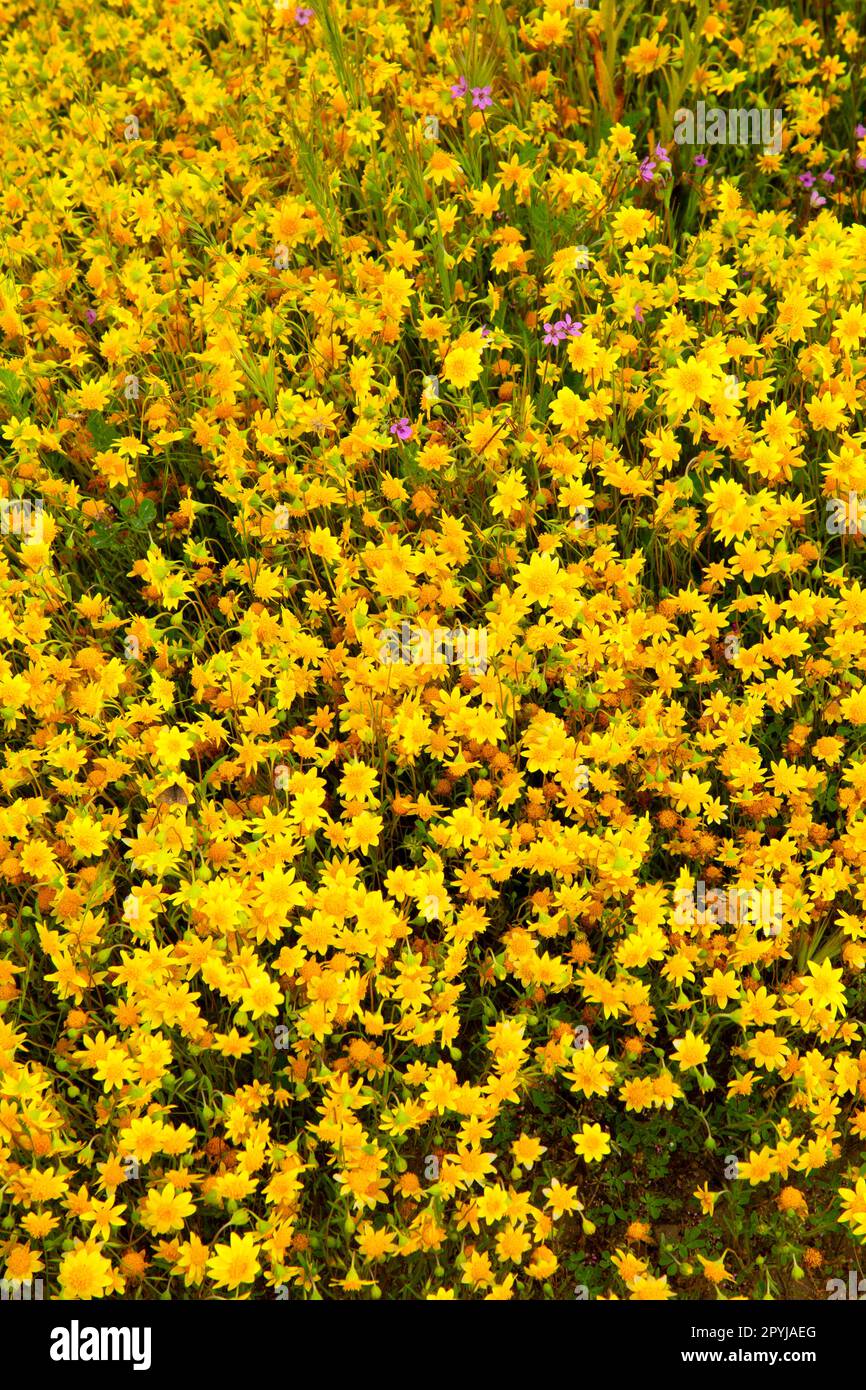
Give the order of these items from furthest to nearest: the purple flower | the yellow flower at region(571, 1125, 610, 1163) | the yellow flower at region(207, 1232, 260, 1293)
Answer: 1. the purple flower
2. the yellow flower at region(571, 1125, 610, 1163)
3. the yellow flower at region(207, 1232, 260, 1293)

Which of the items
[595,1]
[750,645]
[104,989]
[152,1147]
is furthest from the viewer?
[595,1]

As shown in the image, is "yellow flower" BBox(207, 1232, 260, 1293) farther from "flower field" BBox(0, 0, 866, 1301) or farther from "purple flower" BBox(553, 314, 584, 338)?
"purple flower" BBox(553, 314, 584, 338)

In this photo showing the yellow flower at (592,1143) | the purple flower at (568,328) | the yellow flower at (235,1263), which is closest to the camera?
the yellow flower at (235,1263)

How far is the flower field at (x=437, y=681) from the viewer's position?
2555 millimetres

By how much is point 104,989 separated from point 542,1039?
108 centimetres

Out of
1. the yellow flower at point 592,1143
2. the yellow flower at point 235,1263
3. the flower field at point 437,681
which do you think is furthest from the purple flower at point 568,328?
the yellow flower at point 235,1263

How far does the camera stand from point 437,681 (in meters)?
3.04

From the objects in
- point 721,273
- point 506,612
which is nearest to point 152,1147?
point 506,612

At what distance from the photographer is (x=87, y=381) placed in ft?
11.4

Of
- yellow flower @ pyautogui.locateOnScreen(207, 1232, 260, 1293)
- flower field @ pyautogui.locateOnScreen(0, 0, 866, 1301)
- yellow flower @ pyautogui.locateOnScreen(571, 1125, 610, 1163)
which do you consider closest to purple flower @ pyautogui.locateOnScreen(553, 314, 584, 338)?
flower field @ pyautogui.locateOnScreen(0, 0, 866, 1301)

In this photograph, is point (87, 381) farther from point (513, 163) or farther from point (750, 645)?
point (750, 645)

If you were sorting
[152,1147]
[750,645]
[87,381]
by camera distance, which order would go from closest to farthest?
[152,1147], [750,645], [87,381]

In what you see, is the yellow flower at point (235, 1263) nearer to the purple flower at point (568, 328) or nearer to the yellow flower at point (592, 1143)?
the yellow flower at point (592, 1143)

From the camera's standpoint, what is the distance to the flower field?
2.55 m
